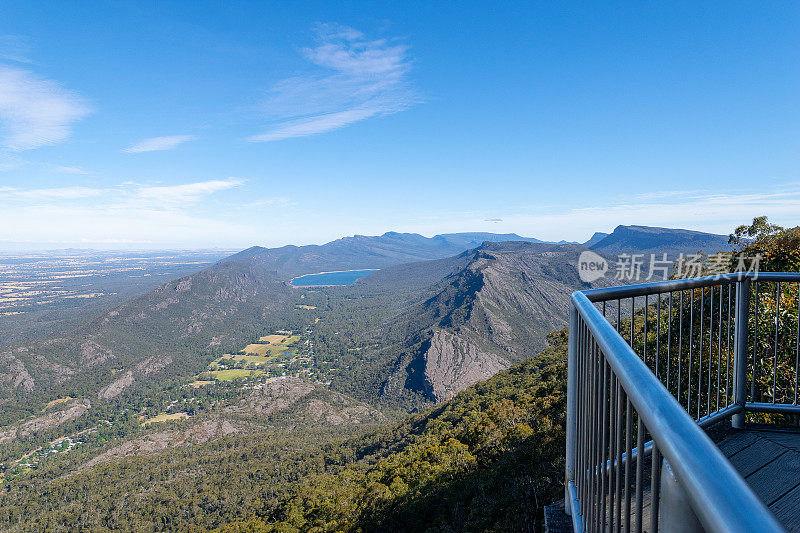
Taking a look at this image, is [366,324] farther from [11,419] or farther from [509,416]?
[509,416]

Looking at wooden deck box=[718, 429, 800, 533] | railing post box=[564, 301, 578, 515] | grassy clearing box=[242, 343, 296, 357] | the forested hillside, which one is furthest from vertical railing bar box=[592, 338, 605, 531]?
grassy clearing box=[242, 343, 296, 357]

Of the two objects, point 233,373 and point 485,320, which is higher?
point 485,320

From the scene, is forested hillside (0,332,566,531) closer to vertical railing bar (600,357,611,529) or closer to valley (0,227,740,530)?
valley (0,227,740,530)

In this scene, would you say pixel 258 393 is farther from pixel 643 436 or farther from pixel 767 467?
pixel 643 436

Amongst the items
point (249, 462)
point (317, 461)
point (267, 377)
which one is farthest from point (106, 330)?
point (317, 461)

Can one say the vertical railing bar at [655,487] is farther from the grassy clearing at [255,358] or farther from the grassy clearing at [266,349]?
the grassy clearing at [266,349]

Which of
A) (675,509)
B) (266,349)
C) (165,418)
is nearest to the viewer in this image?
(675,509)

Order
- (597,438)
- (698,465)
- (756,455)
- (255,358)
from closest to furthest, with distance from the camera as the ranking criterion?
(698,465) < (597,438) < (756,455) < (255,358)

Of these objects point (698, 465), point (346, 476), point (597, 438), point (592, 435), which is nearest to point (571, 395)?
point (592, 435)

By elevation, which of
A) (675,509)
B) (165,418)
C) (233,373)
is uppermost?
(675,509)
